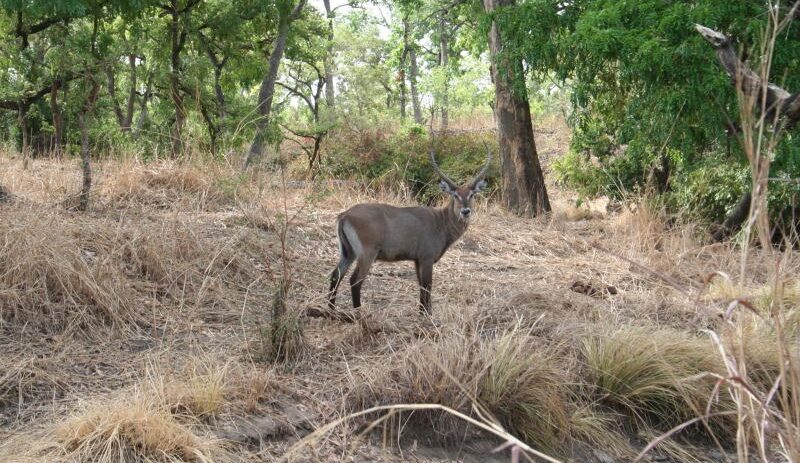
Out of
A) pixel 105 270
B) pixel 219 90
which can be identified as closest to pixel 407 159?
pixel 219 90

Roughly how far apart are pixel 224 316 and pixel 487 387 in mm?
2449

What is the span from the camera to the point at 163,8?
11.8 m

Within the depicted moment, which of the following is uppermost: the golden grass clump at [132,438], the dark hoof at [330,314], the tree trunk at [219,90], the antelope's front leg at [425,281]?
the tree trunk at [219,90]

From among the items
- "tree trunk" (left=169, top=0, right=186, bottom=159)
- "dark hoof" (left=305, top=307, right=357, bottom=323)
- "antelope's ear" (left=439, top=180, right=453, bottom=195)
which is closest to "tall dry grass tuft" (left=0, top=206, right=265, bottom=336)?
"dark hoof" (left=305, top=307, right=357, bottom=323)

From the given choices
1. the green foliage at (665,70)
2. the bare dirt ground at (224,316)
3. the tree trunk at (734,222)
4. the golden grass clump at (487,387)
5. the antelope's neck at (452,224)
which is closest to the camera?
the bare dirt ground at (224,316)

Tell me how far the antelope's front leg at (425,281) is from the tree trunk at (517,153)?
5269 mm

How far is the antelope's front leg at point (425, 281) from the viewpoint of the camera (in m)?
6.77

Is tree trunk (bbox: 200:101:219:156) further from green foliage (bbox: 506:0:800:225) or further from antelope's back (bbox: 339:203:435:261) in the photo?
antelope's back (bbox: 339:203:435:261)

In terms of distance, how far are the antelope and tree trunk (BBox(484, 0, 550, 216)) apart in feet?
15.6

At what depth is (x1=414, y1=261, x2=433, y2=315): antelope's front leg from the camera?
677cm

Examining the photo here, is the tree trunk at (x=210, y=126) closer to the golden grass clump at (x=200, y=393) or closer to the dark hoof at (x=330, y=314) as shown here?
the dark hoof at (x=330, y=314)

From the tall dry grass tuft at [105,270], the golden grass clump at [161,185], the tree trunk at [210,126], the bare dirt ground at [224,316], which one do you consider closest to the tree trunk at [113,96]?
the tree trunk at [210,126]

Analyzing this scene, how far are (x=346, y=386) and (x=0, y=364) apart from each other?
217cm

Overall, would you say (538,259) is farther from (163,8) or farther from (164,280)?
(163,8)
